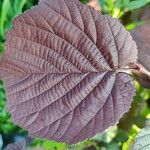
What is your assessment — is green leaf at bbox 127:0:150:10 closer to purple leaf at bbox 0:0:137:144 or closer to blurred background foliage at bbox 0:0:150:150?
blurred background foliage at bbox 0:0:150:150

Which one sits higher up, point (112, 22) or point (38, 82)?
point (112, 22)

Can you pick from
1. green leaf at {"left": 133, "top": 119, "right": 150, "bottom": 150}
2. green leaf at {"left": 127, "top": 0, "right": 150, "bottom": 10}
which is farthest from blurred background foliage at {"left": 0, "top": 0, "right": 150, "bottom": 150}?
green leaf at {"left": 133, "top": 119, "right": 150, "bottom": 150}

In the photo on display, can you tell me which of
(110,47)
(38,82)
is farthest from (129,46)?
(38,82)

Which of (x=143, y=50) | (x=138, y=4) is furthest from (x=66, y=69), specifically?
(x=138, y=4)

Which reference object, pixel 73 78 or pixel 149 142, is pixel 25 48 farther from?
pixel 149 142

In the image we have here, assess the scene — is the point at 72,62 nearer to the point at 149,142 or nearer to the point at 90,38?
the point at 90,38
